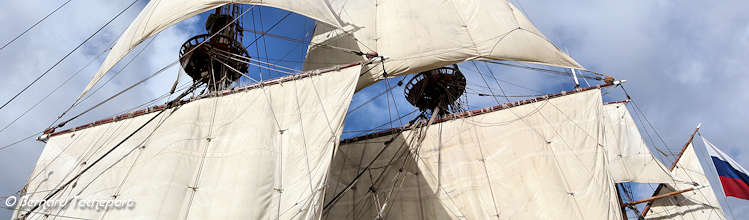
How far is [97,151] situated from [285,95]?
627 cm

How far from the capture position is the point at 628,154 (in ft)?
71.8

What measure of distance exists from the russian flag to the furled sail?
489 centimetres

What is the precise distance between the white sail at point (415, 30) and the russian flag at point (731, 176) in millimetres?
6571

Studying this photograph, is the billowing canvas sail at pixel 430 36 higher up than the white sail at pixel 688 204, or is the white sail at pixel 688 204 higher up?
the billowing canvas sail at pixel 430 36

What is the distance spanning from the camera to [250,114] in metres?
14.1

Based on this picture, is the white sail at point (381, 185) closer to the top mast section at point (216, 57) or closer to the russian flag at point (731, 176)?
the top mast section at point (216, 57)

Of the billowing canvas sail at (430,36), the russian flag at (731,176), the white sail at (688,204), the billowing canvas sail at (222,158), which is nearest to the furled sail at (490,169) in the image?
the billowing canvas sail at (430,36)

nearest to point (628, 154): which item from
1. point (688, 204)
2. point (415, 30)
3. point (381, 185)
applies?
point (688, 204)

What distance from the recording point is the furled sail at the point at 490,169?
51.2 feet

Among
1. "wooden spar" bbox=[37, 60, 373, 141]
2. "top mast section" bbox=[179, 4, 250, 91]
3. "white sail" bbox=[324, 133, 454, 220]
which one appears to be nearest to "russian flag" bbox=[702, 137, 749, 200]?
"white sail" bbox=[324, 133, 454, 220]

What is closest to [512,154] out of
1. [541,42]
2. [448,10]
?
[541,42]

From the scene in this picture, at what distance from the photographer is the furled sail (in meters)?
15.6

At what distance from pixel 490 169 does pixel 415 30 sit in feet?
18.8

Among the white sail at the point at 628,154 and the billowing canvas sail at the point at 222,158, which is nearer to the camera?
the billowing canvas sail at the point at 222,158
